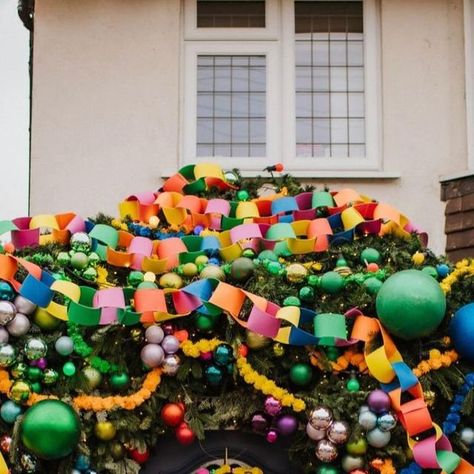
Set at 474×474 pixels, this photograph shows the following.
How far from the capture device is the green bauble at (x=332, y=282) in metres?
4.00

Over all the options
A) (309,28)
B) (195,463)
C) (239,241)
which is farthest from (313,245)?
(309,28)

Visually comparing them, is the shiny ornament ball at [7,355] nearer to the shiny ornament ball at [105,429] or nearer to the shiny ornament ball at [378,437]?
the shiny ornament ball at [105,429]

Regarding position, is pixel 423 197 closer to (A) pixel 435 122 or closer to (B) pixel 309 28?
(A) pixel 435 122

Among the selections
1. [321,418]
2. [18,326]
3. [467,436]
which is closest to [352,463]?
[321,418]

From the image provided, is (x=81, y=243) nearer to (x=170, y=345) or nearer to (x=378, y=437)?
(x=170, y=345)

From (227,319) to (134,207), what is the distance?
96 centimetres

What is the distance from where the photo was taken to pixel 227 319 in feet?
13.1

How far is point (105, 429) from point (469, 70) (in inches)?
163

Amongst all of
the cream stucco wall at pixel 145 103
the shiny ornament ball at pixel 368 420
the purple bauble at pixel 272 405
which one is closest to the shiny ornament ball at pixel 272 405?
the purple bauble at pixel 272 405

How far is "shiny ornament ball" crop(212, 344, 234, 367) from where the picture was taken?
12.8 ft

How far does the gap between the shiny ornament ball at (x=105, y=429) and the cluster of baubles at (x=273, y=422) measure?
1.84ft

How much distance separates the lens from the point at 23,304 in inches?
154

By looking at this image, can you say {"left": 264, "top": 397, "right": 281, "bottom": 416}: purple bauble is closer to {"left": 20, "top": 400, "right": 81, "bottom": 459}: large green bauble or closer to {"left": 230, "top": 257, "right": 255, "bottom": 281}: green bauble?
{"left": 230, "top": 257, "right": 255, "bottom": 281}: green bauble

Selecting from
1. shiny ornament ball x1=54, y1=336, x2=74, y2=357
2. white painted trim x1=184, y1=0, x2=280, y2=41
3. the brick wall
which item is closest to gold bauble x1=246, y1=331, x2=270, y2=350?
shiny ornament ball x1=54, y1=336, x2=74, y2=357
